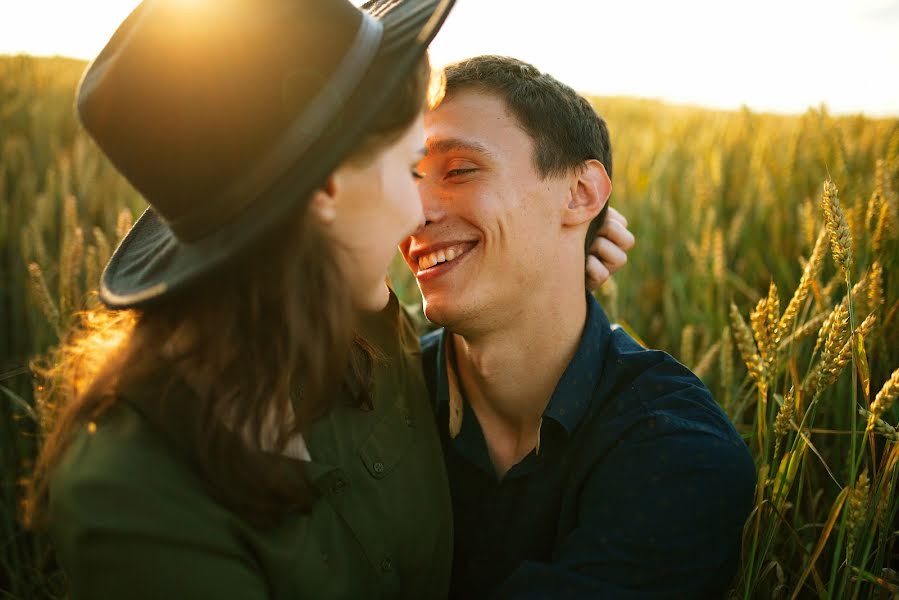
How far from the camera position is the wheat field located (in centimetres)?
132

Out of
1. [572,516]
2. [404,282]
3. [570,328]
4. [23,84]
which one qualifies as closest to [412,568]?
[572,516]

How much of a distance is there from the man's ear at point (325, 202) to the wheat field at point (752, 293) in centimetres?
83

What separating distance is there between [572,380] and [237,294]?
0.92 meters

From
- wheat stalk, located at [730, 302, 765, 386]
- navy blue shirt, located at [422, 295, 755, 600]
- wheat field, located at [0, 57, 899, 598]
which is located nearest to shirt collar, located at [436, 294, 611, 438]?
navy blue shirt, located at [422, 295, 755, 600]

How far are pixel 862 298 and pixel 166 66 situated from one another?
1.55 m

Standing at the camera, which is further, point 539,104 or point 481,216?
point 539,104

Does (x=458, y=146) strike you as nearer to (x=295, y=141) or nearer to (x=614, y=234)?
(x=614, y=234)

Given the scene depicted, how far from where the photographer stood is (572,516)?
167cm

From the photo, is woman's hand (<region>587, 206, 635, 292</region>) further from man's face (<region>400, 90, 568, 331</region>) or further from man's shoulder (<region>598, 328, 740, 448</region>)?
man's shoulder (<region>598, 328, 740, 448</region>)

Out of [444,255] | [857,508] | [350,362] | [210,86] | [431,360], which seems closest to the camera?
[210,86]

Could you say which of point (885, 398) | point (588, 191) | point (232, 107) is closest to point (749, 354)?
point (885, 398)

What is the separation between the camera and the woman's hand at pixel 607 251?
2.15m

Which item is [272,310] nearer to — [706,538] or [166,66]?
[166,66]

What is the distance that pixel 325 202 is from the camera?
1216mm
